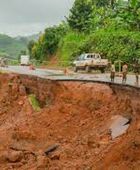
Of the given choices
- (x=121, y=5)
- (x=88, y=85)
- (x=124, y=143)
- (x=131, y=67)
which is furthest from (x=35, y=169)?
(x=121, y=5)

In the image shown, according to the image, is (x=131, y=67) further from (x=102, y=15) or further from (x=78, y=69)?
(x=102, y=15)

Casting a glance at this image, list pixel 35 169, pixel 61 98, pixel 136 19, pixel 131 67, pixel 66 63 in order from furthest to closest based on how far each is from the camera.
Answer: pixel 66 63
pixel 136 19
pixel 131 67
pixel 61 98
pixel 35 169

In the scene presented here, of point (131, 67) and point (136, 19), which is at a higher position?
point (136, 19)

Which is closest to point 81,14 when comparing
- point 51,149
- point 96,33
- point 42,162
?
point 96,33

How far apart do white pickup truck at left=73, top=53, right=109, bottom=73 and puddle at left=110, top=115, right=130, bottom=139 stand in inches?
956

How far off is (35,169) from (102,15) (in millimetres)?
46002

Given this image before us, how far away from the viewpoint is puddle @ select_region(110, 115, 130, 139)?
2647 cm

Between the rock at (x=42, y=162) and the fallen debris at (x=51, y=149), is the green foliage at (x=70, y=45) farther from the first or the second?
the rock at (x=42, y=162)

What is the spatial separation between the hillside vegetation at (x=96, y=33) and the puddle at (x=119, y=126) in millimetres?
19305

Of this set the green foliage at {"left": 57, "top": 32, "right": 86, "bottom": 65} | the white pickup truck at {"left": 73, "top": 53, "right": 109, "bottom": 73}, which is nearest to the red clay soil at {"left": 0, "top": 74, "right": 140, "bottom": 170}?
the white pickup truck at {"left": 73, "top": 53, "right": 109, "bottom": 73}

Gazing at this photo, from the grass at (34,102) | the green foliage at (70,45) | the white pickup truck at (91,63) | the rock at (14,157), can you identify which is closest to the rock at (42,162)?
the rock at (14,157)

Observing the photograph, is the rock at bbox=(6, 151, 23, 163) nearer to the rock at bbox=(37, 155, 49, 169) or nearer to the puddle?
the rock at bbox=(37, 155, 49, 169)

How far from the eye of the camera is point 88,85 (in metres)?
34.3

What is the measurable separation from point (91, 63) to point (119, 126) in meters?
Answer: 26.1
